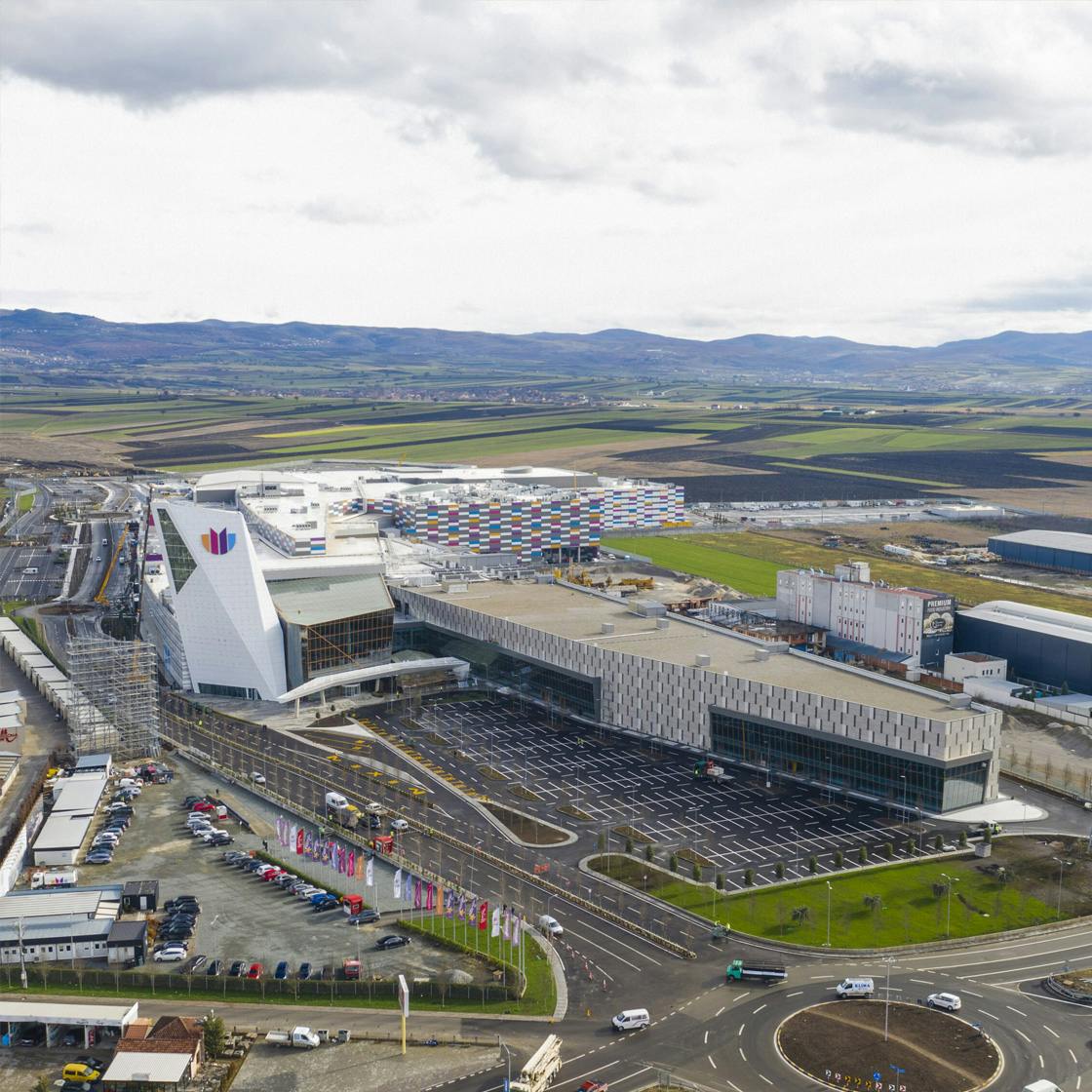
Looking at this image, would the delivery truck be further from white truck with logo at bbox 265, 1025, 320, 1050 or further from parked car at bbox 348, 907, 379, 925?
white truck with logo at bbox 265, 1025, 320, 1050

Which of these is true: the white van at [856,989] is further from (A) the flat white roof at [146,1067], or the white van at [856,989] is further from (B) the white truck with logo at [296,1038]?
(A) the flat white roof at [146,1067]

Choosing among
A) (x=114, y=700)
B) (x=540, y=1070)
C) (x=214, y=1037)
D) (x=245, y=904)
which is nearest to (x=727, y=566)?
(x=114, y=700)

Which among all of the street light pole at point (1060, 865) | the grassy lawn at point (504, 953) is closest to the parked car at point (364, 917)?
the grassy lawn at point (504, 953)

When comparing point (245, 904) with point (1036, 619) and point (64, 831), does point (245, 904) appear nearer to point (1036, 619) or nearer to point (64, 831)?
point (64, 831)

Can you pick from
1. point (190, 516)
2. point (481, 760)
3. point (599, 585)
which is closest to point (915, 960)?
point (481, 760)

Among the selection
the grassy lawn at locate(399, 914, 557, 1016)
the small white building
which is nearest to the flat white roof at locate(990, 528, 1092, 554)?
the small white building

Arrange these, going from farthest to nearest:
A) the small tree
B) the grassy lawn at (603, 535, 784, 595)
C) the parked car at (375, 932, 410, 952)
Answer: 1. the grassy lawn at (603, 535, 784, 595)
2. the parked car at (375, 932, 410, 952)
3. the small tree
